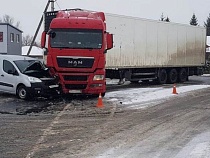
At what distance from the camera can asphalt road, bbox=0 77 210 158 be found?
24.4 feet

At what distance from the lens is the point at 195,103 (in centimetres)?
1512

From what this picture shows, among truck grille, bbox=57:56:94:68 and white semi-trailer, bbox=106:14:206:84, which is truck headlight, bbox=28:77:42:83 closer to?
truck grille, bbox=57:56:94:68

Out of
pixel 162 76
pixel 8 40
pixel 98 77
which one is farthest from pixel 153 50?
pixel 8 40

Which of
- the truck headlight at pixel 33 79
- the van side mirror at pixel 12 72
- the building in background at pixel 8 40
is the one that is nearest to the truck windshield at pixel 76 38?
the truck headlight at pixel 33 79

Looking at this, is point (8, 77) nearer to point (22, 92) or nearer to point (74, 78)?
point (22, 92)

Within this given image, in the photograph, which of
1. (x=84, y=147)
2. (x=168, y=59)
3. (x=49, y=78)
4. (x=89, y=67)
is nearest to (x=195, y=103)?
(x=89, y=67)

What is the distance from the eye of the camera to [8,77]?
628 inches

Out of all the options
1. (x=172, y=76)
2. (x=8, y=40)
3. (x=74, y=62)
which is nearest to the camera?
(x=74, y=62)

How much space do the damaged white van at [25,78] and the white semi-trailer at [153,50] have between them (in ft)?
18.0

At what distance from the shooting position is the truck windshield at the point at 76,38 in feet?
50.3

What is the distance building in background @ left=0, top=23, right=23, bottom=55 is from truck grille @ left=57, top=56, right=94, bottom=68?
105ft

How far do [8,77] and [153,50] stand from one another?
10.8 m

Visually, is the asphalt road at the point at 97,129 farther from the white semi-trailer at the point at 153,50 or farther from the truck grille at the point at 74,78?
the white semi-trailer at the point at 153,50

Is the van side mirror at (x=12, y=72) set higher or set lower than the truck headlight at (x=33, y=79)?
higher
